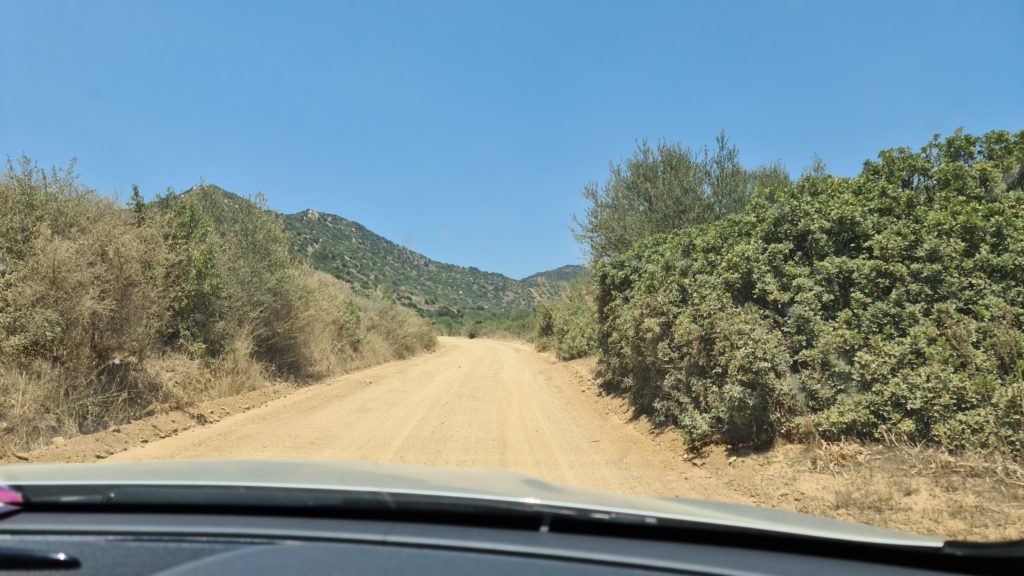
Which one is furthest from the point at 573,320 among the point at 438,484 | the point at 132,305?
the point at 438,484

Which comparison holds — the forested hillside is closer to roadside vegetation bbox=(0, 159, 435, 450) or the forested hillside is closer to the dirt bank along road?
roadside vegetation bbox=(0, 159, 435, 450)

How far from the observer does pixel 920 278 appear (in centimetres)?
676

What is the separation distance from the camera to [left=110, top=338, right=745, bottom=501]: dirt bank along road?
8.09 metres

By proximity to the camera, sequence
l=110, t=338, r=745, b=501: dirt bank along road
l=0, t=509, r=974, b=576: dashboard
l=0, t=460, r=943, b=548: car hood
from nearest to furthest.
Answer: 1. l=0, t=509, r=974, b=576: dashboard
2. l=0, t=460, r=943, b=548: car hood
3. l=110, t=338, r=745, b=501: dirt bank along road

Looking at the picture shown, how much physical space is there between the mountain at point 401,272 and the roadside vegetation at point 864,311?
43.9 m

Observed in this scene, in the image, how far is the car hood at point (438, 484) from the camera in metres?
2.36

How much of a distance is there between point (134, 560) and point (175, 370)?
1136 centimetres

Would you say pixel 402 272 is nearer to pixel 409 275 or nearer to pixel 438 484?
pixel 409 275

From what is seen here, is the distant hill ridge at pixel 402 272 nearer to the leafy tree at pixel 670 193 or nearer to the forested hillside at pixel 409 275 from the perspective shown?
the forested hillside at pixel 409 275

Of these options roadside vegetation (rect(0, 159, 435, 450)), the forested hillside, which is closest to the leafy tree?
roadside vegetation (rect(0, 159, 435, 450))

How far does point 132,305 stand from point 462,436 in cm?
567

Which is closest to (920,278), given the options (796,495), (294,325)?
(796,495)

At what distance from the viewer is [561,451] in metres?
9.26

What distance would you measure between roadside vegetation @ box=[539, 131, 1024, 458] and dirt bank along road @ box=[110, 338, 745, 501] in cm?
111
